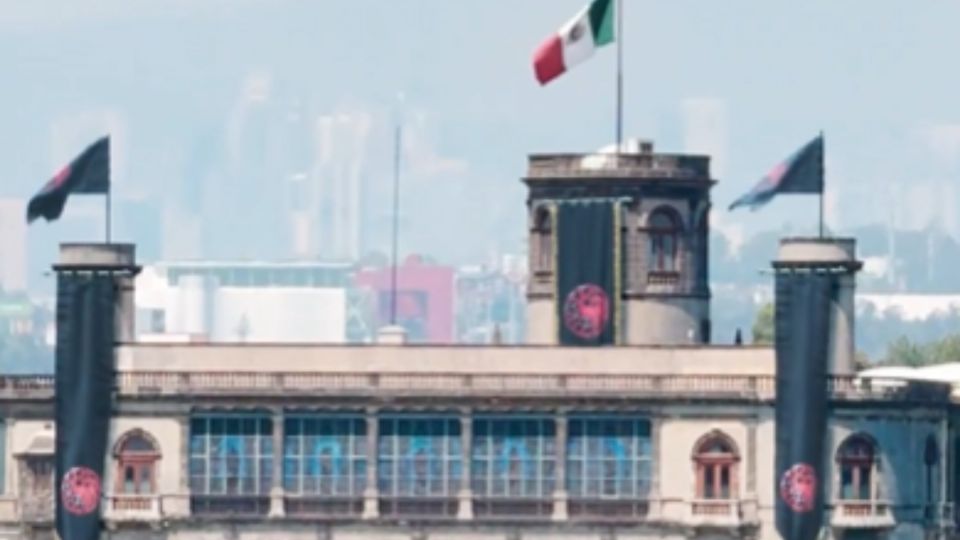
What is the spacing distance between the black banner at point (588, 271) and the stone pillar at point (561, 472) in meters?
2.95

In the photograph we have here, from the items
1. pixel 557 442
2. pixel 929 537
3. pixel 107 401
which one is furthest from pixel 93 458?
pixel 929 537

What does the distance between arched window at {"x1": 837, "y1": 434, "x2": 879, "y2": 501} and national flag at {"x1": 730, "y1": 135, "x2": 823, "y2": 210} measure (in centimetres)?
646

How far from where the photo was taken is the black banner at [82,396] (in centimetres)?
14538

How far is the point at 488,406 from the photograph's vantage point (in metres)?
146

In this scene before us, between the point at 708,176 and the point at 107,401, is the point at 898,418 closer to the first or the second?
the point at 708,176

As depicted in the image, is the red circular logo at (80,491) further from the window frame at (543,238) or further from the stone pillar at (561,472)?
the window frame at (543,238)

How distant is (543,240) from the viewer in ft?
493

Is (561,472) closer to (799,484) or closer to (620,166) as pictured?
(799,484)

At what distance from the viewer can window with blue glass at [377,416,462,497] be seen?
146m

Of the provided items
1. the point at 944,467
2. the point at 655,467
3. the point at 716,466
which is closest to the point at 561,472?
the point at 655,467

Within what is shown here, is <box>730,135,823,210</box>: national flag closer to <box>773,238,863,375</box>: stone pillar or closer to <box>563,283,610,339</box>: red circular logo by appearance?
<box>773,238,863,375</box>: stone pillar

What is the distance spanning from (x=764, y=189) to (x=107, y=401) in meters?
17.6

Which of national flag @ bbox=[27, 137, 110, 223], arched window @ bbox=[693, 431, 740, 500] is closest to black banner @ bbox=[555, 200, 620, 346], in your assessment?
arched window @ bbox=[693, 431, 740, 500]

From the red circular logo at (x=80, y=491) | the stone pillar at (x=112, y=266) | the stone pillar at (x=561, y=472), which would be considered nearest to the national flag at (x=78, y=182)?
the stone pillar at (x=112, y=266)
